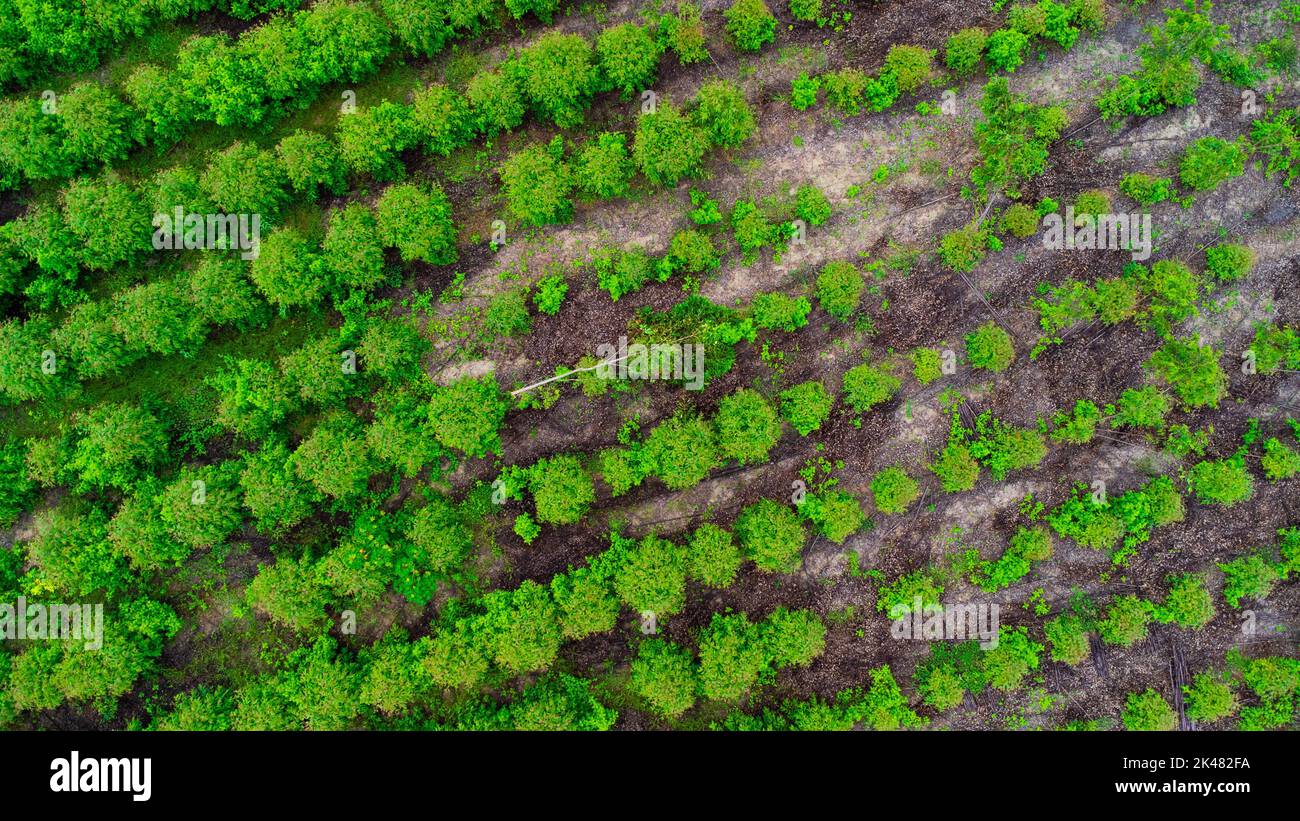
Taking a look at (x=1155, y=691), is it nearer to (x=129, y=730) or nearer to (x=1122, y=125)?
(x=1122, y=125)

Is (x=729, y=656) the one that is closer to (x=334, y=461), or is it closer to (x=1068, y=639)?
(x=1068, y=639)

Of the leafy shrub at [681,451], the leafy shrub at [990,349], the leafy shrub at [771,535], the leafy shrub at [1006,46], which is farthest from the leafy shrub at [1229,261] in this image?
the leafy shrub at [681,451]

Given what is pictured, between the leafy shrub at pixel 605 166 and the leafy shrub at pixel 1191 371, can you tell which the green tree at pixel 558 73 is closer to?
the leafy shrub at pixel 605 166

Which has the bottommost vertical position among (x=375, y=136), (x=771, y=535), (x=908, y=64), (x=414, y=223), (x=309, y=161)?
(x=771, y=535)

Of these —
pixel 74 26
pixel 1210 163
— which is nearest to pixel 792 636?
pixel 1210 163

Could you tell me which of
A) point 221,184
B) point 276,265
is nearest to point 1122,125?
point 276,265

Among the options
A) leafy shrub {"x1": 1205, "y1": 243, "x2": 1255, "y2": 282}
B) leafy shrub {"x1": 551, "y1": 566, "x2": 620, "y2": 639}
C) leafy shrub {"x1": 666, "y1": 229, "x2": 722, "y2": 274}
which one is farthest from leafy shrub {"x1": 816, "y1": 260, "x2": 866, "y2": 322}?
leafy shrub {"x1": 1205, "y1": 243, "x2": 1255, "y2": 282}

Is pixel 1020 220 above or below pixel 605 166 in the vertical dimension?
below

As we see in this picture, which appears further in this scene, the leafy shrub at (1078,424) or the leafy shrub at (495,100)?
the leafy shrub at (1078,424)
